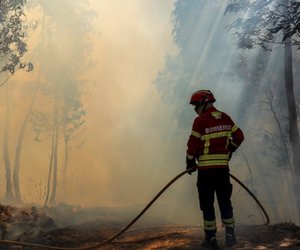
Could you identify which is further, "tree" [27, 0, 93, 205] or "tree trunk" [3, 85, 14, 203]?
"tree" [27, 0, 93, 205]

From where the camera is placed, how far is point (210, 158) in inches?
234

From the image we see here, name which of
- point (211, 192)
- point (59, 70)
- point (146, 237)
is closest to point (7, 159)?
point (59, 70)

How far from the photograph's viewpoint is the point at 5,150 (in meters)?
22.7

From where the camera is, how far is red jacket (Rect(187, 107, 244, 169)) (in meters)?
5.91

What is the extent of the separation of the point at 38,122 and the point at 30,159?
430 centimetres

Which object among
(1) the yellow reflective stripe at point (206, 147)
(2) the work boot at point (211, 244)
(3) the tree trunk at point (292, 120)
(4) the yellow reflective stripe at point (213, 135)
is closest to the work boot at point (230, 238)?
(2) the work boot at point (211, 244)

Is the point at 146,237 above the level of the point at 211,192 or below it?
below

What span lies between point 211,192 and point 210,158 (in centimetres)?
51

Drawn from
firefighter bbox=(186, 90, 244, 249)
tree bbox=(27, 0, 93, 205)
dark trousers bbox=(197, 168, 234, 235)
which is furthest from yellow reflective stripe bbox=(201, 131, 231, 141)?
tree bbox=(27, 0, 93, 205)

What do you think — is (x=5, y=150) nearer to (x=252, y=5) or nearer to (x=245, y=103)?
(x=245, y=103)

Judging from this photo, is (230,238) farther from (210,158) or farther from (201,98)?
(201,98)

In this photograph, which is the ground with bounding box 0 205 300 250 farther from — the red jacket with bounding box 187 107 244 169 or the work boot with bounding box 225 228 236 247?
the red jacket with bounding box 187 107 244 169

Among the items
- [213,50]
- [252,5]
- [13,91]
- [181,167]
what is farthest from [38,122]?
[252,5]

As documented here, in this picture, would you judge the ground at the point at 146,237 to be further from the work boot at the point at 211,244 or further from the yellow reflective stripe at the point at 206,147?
the yellow reflective stripe at the point at 206,147
